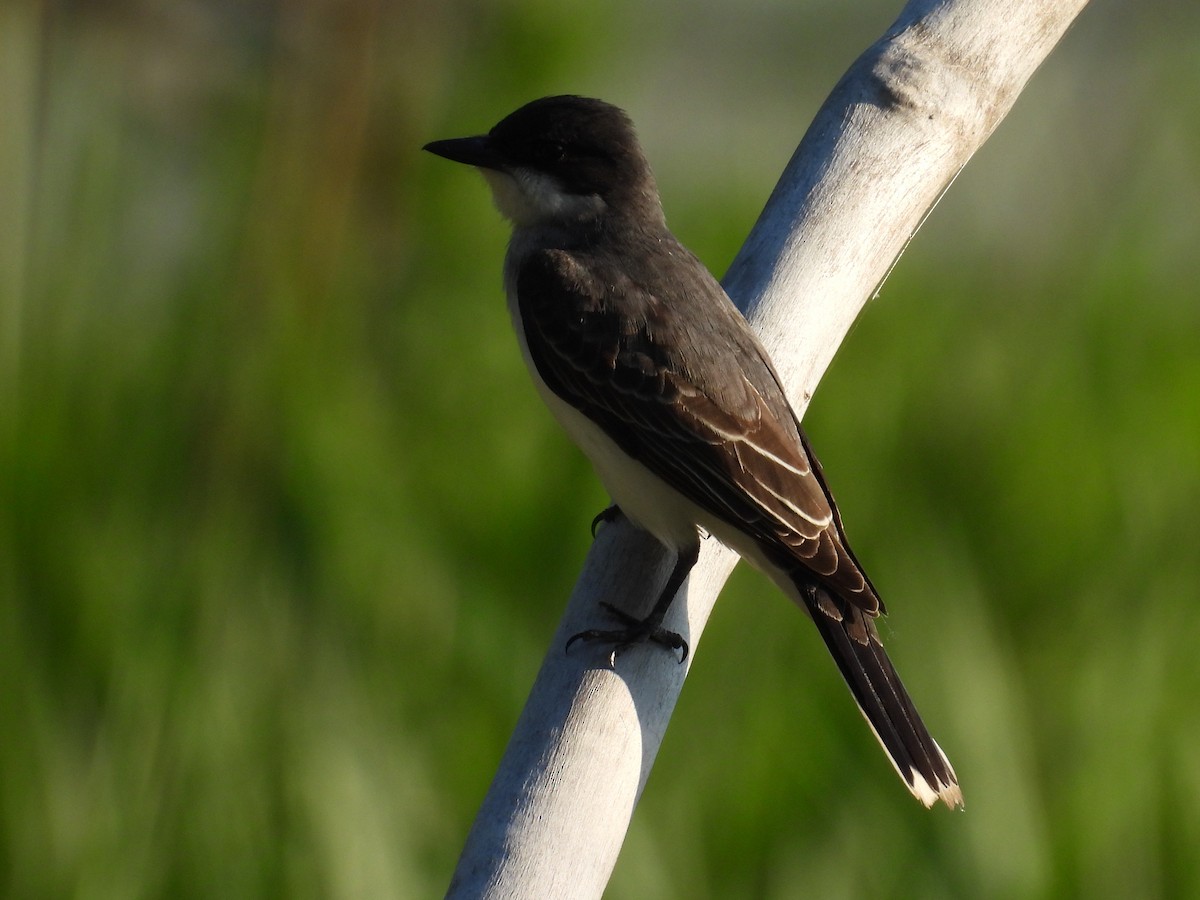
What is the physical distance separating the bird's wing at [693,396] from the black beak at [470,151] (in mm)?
446

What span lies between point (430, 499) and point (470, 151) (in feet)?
3.46

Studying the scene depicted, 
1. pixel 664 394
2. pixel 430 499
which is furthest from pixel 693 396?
pixel 430 499

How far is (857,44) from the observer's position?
6.29m

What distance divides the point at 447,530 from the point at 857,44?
337 cm

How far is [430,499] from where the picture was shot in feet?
13.6

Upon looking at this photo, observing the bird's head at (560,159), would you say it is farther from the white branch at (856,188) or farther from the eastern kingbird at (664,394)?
the white branch at (856,188)

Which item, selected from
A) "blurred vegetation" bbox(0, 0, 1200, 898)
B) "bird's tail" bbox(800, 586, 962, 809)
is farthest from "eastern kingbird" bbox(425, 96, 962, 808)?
"blurred vegetation" bbox(0, 0, 1200, 898)

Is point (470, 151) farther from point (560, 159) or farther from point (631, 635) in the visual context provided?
point (631, 635)

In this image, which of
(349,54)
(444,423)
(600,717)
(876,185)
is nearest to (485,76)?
(349,54)

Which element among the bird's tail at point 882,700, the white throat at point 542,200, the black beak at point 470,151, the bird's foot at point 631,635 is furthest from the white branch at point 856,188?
the black beak at point 470,151

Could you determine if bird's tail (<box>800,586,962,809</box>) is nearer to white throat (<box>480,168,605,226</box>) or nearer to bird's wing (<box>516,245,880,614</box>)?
bird's wing (<box>516,245,880,614</box>)

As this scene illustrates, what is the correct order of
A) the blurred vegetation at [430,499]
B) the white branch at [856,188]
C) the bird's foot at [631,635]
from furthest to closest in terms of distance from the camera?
the blurred vegetation at [430,499] → the white branch at [856,188] → the bird's foot at [631,635]

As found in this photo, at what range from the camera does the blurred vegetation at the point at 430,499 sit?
3.51 meters

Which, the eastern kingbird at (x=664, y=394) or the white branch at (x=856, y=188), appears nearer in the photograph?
the white branch at (x=856, y=188)
